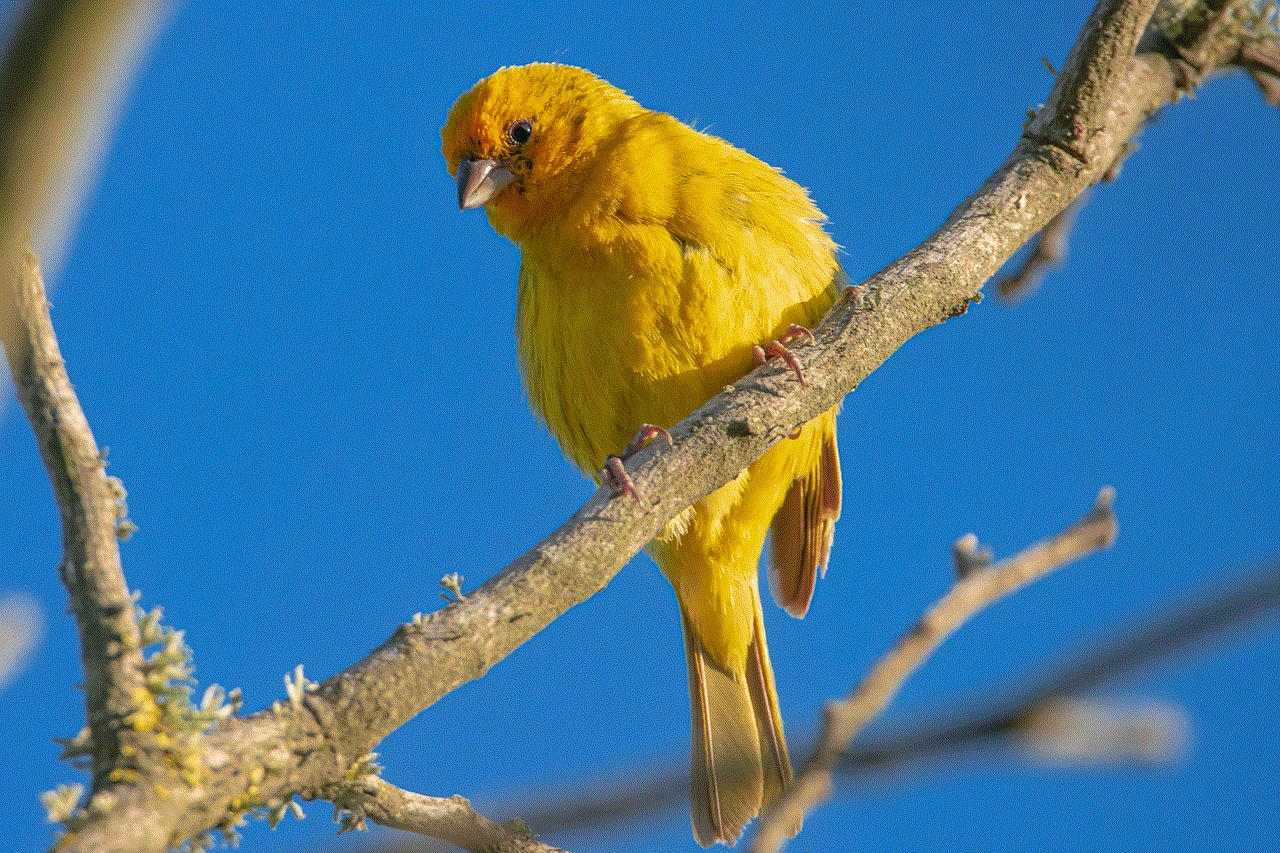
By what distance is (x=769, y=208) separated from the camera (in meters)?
4.06

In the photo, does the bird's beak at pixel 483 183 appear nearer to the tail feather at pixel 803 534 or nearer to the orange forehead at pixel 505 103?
the orange forehead at pixel 505 103

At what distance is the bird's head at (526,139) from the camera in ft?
14.2

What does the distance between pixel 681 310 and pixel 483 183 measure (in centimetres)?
109

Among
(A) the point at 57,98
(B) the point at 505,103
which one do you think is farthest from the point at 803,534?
(A) the point at 57,98

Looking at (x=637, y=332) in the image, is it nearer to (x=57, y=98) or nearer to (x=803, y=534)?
(x=803, y=534)

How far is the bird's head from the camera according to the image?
4.32 metres

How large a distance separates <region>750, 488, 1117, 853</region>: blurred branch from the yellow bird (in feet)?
7.16

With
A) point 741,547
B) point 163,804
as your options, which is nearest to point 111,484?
point 163,804

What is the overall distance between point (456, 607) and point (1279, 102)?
353cm

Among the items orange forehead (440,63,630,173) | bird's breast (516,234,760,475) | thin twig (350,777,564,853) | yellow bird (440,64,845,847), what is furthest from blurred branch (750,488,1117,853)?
orange forehead (440,63,630,173)

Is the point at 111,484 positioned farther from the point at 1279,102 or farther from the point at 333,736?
the point at 1279,102

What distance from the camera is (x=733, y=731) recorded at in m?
4.34

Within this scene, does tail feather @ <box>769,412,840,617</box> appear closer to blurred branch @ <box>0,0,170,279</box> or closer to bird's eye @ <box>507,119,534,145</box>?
bird's eye @ <box>507,119,534,145</box>

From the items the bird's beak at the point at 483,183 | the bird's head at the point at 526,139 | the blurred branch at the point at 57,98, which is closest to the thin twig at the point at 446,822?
the blurred branch at the point at 57,98
